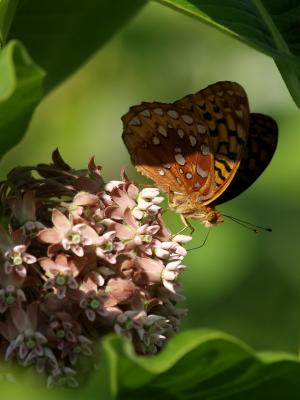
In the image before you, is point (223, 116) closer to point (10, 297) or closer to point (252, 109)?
point (10, 297)

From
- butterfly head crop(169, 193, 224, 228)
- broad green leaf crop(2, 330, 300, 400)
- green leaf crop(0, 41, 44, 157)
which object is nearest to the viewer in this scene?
broad green leaf crop(2, 330, 300, 400)

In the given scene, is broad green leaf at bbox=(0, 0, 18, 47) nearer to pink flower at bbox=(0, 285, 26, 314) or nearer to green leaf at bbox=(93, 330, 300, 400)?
pink flower at bbox=(0, 285, 26, 314)

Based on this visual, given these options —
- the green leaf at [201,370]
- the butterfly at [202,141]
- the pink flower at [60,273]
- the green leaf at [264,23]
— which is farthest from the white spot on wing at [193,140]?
the green leaf at [201,370]

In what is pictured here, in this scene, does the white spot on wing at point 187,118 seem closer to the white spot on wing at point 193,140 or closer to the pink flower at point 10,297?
the white spot on wing at point 193,140

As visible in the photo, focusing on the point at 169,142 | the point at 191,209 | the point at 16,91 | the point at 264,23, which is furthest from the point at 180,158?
the point at 16,91

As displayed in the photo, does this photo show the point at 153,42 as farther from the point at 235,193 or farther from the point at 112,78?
the point at 235,193

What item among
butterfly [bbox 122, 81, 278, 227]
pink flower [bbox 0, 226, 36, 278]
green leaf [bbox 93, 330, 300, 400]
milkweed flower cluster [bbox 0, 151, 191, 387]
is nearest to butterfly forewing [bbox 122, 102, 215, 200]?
butterfly [bbox 122, 81, 278, 227]
